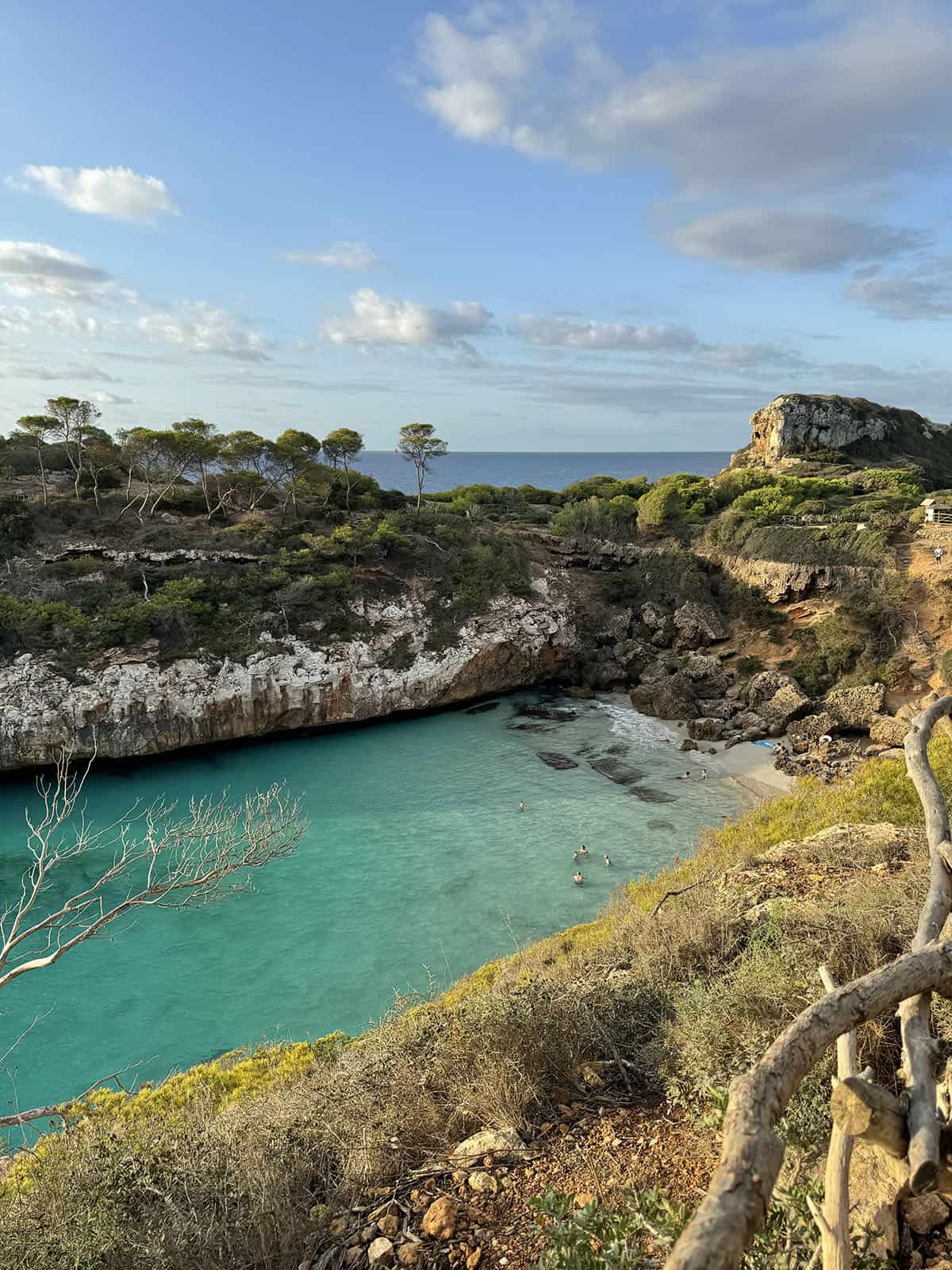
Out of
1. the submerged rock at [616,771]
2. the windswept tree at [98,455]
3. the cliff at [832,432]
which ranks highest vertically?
the cliff at [832,432]

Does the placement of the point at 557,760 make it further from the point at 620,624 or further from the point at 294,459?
the point at 294,459

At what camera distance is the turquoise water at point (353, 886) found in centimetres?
1029

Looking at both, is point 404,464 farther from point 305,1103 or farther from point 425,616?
point 305,1103

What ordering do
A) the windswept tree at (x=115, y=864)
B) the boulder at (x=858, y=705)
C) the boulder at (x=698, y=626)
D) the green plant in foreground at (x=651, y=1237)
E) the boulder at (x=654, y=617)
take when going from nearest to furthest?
the green plant in foreground at (x=651, y=1237)
the windswept tree at (x=115, y=864)
the boulder at (x=858, y=705)
the boulder at (x=698, y=626)
the boulder at (x=654, y=617)

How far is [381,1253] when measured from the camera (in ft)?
10.8

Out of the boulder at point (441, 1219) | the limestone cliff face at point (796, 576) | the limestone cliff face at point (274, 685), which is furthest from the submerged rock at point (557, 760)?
the boulder at point (441, 1219)

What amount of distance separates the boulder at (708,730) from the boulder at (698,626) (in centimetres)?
616

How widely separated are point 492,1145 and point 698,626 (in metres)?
24.3

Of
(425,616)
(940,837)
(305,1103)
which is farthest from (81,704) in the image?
(940,837)

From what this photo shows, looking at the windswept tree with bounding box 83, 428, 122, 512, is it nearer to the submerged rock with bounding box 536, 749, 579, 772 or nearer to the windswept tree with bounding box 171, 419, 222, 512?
the windswept tree with bounding box 171, 419, 222, 512

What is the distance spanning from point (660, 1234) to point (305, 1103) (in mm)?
3309

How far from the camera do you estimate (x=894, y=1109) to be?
85.1 inches

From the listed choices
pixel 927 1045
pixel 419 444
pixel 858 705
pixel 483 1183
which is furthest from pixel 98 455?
pixel 927 1045

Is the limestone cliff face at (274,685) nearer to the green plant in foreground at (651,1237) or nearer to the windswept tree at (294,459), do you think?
the windswept tree at (294,459)
